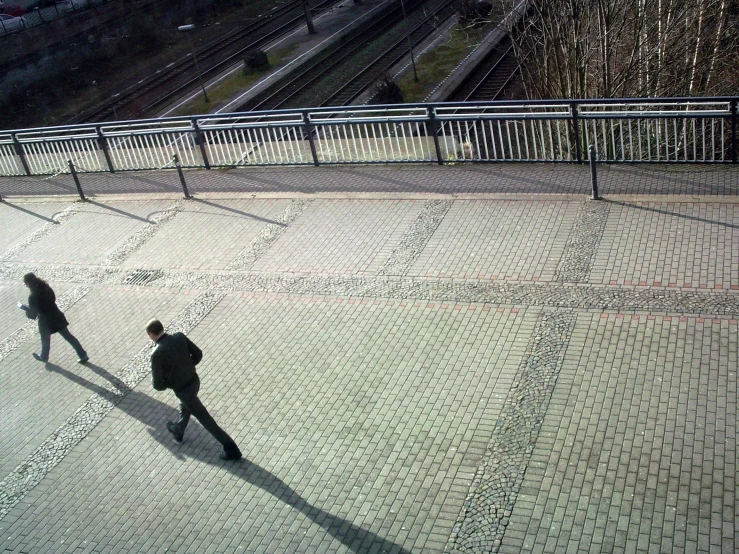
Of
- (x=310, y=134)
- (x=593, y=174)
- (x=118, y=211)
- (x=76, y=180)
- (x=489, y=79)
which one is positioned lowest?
(x=489, y=79)

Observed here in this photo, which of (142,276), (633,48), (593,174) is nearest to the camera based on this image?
(593,174)

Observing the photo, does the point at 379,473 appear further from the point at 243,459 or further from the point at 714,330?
the point at 714,330

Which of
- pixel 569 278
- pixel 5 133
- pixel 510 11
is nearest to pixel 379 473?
pixel 569 278

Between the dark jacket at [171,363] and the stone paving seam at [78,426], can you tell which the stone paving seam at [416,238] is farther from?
the dark jacket at [171,363]

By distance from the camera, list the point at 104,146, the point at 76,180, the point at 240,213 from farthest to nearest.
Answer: the point at 104,146, the point at 76,180, the point at 240,213

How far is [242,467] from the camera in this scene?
→ 284 inches

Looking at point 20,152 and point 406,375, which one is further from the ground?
point 20,152

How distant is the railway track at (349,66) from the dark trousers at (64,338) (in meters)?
18.7

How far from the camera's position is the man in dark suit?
22.9 feet

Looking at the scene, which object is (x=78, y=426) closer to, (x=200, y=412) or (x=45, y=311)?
(x=45, y=311)

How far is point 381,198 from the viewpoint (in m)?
12.2

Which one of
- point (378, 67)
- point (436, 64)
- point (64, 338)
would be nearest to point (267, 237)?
point (64, 338)

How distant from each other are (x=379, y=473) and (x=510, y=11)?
12036mm

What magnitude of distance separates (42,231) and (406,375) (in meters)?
8.26
